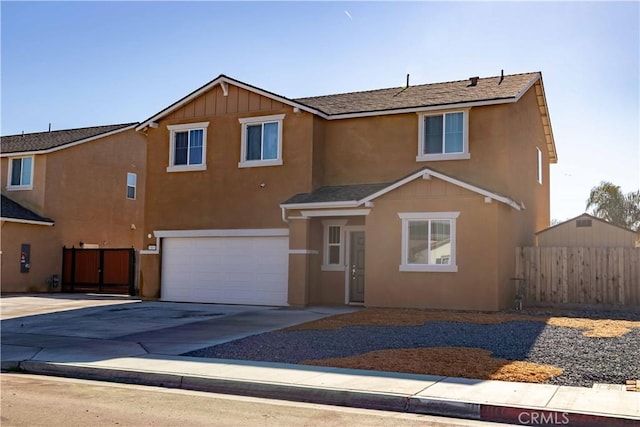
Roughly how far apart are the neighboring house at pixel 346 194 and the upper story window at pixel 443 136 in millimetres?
32

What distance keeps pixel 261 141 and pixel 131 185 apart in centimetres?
1321

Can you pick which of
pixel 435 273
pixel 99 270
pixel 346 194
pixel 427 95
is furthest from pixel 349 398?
pixel 99 270

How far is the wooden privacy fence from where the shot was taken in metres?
18.8

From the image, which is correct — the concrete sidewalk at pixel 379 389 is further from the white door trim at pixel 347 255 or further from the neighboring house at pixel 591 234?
the neighboring house at pixel 591 234

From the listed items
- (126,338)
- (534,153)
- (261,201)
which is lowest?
(126,338)

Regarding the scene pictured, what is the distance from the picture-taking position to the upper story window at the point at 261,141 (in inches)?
867

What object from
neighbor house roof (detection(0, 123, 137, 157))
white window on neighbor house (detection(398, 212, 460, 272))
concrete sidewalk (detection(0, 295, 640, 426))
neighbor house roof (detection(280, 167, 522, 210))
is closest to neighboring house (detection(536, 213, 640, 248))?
neighbor house roof (detection(280, 167, 522, 210))

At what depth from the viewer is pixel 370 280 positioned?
Answer: 19.4m

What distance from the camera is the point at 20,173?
29812 mm

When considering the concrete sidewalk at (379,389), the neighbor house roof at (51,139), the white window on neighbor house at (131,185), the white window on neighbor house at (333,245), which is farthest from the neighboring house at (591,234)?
the neighbor house roof at (51,139)

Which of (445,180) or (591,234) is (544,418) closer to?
(445,180)

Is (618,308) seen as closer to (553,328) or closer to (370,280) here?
(553,328)

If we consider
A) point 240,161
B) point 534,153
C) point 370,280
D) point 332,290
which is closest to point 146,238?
point 240,161

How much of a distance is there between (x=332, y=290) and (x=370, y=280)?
2.17 m
